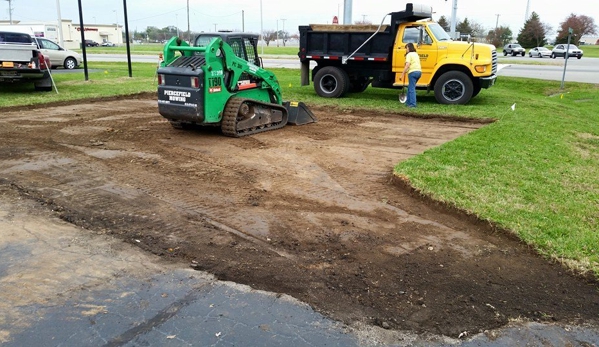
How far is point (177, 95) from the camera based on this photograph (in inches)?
374

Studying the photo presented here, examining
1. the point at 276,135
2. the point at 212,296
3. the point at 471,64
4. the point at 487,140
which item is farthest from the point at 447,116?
the point at 212,296

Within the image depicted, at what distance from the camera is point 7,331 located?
11.7ft

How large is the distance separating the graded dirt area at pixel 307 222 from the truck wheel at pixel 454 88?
4535 millimetres

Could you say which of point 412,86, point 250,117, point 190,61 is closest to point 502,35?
point 412,86

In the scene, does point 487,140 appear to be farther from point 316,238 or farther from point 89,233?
point 89,233

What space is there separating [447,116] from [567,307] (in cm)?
941

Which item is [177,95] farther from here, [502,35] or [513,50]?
[502,35]

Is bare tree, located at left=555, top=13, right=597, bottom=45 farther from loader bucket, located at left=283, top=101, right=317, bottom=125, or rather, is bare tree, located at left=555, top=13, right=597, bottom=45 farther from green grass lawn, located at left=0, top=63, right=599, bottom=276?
loader bucket, located at left=283, top=101, right=317, bottom=125

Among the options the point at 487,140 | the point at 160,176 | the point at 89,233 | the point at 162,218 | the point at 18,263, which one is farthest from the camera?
the point at 487,140

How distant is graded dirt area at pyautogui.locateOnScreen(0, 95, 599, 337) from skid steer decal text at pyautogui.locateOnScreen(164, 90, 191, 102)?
2.77 ft

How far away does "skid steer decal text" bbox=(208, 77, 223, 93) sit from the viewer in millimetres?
9383

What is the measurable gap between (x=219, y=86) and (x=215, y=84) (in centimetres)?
15

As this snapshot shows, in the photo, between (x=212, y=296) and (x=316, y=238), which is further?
(x=316, y=238)

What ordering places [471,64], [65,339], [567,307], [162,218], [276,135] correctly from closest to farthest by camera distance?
[65,339], [567,307], [162,218], [276,135], [471,64]
